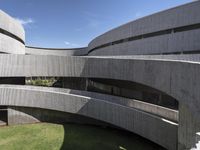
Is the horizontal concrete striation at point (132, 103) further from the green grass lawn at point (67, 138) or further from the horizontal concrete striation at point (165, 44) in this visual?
the horizontal concrete striation at point (165, 44)

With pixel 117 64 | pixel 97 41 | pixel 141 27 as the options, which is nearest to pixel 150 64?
pixel 117 64

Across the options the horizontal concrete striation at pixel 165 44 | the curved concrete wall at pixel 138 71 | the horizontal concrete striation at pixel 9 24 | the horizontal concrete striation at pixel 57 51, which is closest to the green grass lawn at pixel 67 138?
the curved concrete wall at pixel 138 71

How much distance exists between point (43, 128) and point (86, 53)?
32340 mm

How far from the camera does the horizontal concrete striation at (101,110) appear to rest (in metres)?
10.7

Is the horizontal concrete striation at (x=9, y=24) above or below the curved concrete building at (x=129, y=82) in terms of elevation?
above

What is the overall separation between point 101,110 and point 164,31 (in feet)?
37.7

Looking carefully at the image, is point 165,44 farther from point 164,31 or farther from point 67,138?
point 67,138

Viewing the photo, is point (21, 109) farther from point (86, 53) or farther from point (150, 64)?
point (86, 53)

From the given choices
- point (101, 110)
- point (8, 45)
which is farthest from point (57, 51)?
point (101, 110)

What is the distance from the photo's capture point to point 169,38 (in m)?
20.7

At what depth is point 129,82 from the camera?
722 inches

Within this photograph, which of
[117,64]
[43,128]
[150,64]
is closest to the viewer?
[150,64]

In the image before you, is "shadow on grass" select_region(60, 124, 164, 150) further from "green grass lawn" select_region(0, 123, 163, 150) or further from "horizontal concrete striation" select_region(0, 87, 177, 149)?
"horizontal concrete striation" select_region(0, 87, 177, 149)

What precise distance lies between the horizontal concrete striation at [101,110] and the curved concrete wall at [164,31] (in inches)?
393
